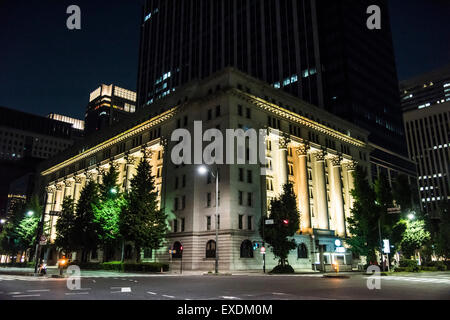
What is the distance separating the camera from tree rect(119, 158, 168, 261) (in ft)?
160

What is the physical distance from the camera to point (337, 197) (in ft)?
232

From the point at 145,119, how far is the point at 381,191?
4490 cm

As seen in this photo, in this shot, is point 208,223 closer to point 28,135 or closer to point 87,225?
point 87,225

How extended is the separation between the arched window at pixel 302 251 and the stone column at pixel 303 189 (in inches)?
133

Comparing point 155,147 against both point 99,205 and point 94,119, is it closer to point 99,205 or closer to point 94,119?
point 99,205

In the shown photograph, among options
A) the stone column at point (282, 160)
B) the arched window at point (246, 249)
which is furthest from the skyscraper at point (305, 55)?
the arched window at point (246, 249)

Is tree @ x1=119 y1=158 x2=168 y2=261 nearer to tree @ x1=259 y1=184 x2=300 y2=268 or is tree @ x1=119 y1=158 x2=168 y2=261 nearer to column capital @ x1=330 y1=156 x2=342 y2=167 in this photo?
tree @ x1=259 y1=184 x2=300 y2=268

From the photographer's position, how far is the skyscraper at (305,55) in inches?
3688

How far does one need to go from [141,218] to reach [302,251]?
2686 centimetres

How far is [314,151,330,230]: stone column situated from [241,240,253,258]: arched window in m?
19.7

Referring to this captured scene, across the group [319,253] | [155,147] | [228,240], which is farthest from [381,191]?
[155,147]

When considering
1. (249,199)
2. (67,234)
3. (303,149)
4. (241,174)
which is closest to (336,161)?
(303,149)

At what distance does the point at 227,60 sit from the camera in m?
115

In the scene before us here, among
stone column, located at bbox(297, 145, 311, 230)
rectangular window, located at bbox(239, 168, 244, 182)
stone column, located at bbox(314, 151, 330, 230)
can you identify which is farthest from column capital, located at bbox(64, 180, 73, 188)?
stone column, located at bbox(314, 151, 330, 230)
